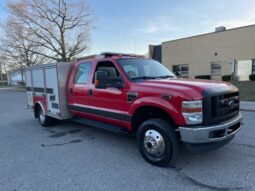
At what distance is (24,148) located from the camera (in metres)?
5.20

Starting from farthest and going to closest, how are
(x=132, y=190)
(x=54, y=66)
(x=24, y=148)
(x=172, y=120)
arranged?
(x=54, y=66)
(x=24, y=148)
(x=172, y=120)
(x=132, y=190)

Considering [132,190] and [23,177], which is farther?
[23,177]

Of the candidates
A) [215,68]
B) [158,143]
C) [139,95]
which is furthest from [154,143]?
[215,68]

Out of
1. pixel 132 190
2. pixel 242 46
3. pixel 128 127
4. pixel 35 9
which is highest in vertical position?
pixel 35 9

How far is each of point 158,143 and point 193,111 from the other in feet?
2.93

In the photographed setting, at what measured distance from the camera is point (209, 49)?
24.6m

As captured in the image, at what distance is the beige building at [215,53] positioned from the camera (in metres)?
22.0

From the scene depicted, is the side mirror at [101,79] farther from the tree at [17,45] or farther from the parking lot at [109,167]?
the tree at [17,45]

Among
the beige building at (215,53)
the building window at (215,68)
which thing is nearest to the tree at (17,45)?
the beige building at (215,53)

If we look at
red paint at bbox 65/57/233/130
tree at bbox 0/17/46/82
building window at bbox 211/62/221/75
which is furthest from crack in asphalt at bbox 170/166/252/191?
tree at bbox 0/17/46/82

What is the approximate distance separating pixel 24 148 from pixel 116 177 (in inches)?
107

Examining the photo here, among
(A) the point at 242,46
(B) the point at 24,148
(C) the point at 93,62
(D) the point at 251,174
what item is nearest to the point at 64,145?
(B) the point at 24,148

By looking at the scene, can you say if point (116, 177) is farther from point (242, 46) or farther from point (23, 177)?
point (242, 46)

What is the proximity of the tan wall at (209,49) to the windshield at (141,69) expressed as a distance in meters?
20.2
